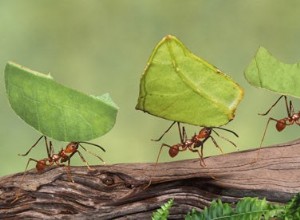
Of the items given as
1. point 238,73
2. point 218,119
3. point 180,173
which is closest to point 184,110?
point 218,119

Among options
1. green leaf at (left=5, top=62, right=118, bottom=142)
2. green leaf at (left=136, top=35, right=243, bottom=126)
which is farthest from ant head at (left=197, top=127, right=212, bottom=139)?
green leaf at (left=5, top=62, right=118, bottom=142)

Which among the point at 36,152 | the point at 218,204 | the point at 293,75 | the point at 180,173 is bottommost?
the point at 218,204

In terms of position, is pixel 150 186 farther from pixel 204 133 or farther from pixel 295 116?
pixel 295 116

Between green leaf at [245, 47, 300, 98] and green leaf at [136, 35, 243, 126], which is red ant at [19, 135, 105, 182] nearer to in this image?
green leaf at [136, 35, 243, 126]

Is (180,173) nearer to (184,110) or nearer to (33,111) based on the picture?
(184,110)

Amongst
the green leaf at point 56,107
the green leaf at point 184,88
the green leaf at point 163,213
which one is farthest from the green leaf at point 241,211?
the green leaf at point 56,107
